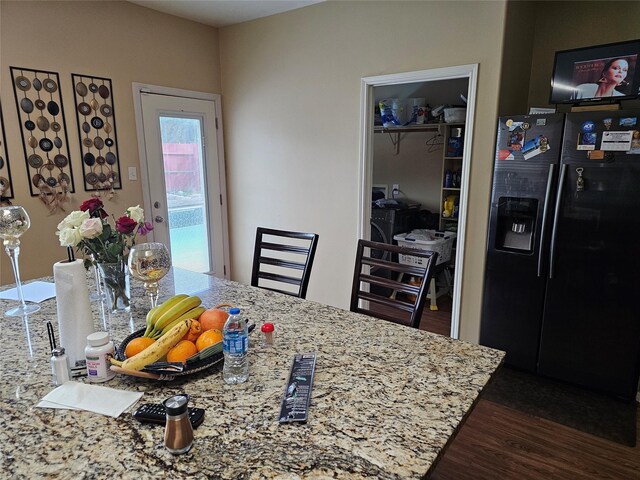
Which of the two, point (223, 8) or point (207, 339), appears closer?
point (207, 339)

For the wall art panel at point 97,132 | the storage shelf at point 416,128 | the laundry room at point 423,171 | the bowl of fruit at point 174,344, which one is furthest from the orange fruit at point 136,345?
the storage shelf at point 416,128

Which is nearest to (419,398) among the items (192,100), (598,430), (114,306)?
(114,306)

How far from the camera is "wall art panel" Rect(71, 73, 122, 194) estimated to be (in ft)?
9.73

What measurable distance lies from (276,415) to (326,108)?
2780 millimetres

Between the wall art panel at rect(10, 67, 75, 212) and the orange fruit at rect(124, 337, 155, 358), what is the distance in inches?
90.2

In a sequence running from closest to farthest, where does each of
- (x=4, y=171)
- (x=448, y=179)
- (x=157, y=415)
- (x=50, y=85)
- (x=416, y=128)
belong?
(x=157, y=415) → (x=4, y=171) → (x=50, y=85) → (x=448, y=179) → (x=416, y=128)

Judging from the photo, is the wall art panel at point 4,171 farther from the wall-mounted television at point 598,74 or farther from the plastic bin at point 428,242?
the wall-mounted television at point 598,74

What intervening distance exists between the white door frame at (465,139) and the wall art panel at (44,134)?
7.28 feet

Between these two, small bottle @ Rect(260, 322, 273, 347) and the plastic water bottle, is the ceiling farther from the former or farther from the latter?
the plastic water bottle

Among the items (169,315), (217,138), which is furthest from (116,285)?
(217,138)

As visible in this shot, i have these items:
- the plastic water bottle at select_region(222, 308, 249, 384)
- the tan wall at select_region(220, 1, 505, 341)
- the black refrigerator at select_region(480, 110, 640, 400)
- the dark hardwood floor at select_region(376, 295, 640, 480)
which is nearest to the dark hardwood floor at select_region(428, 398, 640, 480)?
the dark hardwood floor at select_region(376, 295, 640, 480)

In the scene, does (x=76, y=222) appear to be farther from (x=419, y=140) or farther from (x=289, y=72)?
(x=419, y=140)

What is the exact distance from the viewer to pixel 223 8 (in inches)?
128

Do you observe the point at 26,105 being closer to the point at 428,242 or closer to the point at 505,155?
the point at 505,155
